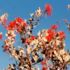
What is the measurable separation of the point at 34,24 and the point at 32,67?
12.0 ft

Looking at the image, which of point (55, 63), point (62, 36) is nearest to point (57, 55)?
point (55, 63)

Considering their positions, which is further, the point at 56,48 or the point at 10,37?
the point at 10,37

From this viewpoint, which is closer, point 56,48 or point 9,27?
point 56,48

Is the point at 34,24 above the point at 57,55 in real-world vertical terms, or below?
above

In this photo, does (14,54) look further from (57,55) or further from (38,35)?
(57,55)

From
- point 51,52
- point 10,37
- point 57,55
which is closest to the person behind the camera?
point 57,55

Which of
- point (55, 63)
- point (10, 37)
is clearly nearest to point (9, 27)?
point (10, 37)

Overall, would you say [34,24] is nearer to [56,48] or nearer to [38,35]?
[38,35]

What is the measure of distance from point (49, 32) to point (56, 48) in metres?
1.70

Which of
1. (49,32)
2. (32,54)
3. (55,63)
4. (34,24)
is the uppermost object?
(34,24)

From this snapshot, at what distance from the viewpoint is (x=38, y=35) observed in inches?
672

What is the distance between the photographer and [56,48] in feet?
52.6

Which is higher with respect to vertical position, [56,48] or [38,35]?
[38,35]

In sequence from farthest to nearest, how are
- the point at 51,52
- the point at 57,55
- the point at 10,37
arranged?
1. the point at 10,37
2. the point at 51,52
3. the point at 57,55
